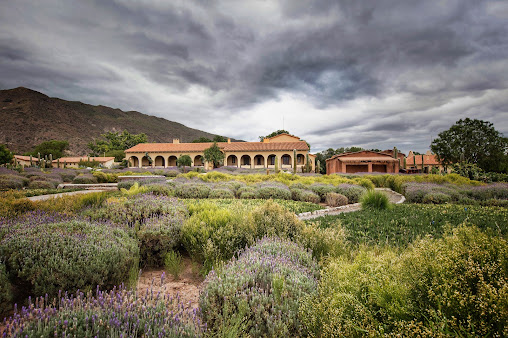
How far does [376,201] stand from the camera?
7812mm

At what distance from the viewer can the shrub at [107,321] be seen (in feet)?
4.51

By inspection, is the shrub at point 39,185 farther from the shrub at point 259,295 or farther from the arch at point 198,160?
the arch at point 198,160

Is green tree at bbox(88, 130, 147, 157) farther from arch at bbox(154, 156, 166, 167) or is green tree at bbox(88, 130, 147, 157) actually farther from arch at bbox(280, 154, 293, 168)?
arch at bbox(280, 154, 293, 168)

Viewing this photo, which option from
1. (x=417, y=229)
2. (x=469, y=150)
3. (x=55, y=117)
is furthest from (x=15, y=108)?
(x=469, y=150)

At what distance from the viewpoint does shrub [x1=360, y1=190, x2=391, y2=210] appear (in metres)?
7.66

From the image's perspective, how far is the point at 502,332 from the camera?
1107 millimetres

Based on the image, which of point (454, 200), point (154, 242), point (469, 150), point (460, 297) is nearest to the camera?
point (460, 297)

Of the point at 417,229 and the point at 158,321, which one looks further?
the point at 417,229

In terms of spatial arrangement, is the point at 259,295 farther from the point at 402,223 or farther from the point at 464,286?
the point at 402,223

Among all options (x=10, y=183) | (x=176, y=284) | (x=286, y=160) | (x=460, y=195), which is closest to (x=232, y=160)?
(x=286, y=160)

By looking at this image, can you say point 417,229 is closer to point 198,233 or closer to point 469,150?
point 198,233

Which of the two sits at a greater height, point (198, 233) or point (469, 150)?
point (469, 150)

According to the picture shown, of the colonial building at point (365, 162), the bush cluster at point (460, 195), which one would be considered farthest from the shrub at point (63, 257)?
the colonial building at point (365, 162)

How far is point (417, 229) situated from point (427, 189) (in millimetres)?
6898
